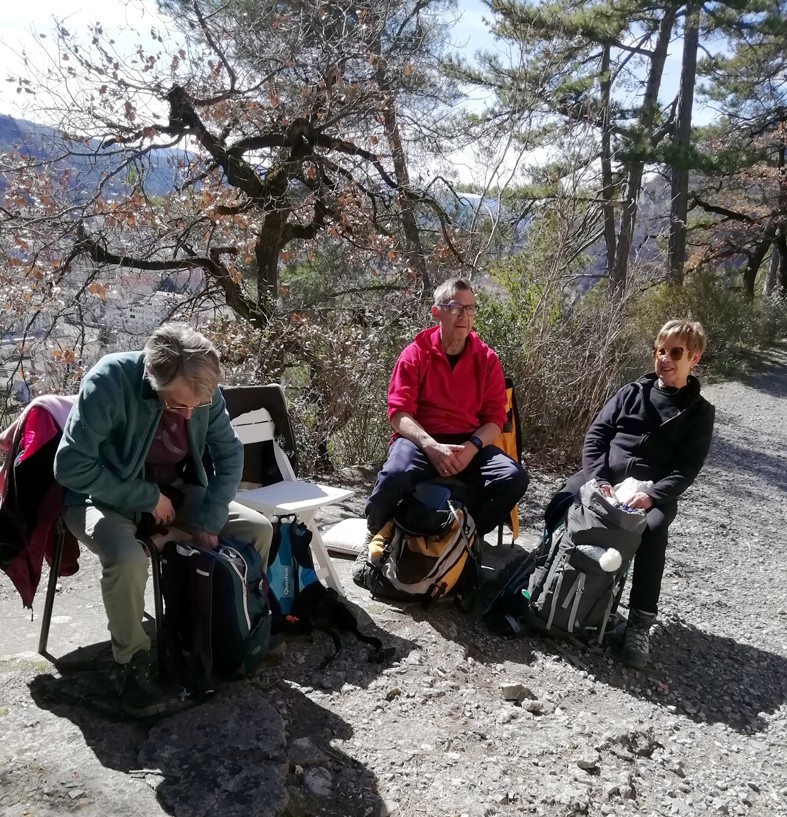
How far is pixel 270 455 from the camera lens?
11.5ft

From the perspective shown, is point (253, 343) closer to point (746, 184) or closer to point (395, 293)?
point (395, 293)

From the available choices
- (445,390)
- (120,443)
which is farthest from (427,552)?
(120,443)

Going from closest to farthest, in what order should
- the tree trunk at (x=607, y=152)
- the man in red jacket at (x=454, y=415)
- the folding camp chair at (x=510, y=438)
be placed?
the man in red jacket at (x=454, y=415) < the folding camp chair at (x=510, y=438) < the tree trunk at (x=607, y=152)

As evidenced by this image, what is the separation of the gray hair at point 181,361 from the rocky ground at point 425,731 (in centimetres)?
104

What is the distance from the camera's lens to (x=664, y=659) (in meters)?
3.21

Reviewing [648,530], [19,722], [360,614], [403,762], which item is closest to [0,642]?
[19,722]

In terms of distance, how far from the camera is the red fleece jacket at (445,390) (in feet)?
12.0

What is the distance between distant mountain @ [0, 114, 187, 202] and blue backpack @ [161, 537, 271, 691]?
15.3 feet

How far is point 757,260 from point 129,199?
21530 mm

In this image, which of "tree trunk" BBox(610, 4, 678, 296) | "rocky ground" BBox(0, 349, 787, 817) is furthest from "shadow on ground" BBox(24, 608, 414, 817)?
"tree trunk" BBox(610, 4, 678, 296)

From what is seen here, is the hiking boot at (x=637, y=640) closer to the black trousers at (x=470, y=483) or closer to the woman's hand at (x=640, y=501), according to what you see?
the woman's hand at (x=640, y=501)

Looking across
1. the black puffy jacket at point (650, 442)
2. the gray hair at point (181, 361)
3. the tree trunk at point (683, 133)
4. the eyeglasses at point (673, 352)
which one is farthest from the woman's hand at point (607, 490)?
the tree trunk at point (683, 133)

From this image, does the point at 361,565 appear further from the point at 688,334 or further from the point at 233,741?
the point at 688,334

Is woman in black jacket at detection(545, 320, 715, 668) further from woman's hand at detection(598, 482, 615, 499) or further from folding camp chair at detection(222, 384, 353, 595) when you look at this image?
folding camp chair at detection(222, 384, 353, 595)
